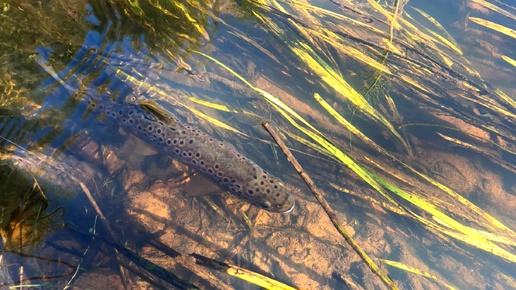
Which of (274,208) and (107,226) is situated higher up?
(274,208)

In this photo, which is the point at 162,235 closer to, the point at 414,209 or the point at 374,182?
the point at 374,182

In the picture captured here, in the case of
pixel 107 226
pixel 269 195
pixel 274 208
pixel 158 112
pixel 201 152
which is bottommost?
pixel 107 226

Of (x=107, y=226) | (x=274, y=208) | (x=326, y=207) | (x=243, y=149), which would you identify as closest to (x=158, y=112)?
(x=243, y=149)

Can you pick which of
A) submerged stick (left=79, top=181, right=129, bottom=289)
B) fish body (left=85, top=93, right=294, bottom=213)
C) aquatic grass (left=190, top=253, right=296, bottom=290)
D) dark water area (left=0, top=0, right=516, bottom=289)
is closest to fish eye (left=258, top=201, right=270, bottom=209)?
fish body (left=85, top=93, right=294, bottom=213)

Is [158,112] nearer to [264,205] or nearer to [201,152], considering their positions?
[201,152]

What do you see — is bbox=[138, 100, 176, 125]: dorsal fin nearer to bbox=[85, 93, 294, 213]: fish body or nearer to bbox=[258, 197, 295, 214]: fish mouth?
bbox=[85, 93, 294, 213]: fish body

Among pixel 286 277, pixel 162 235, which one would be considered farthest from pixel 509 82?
pixel 162 235
